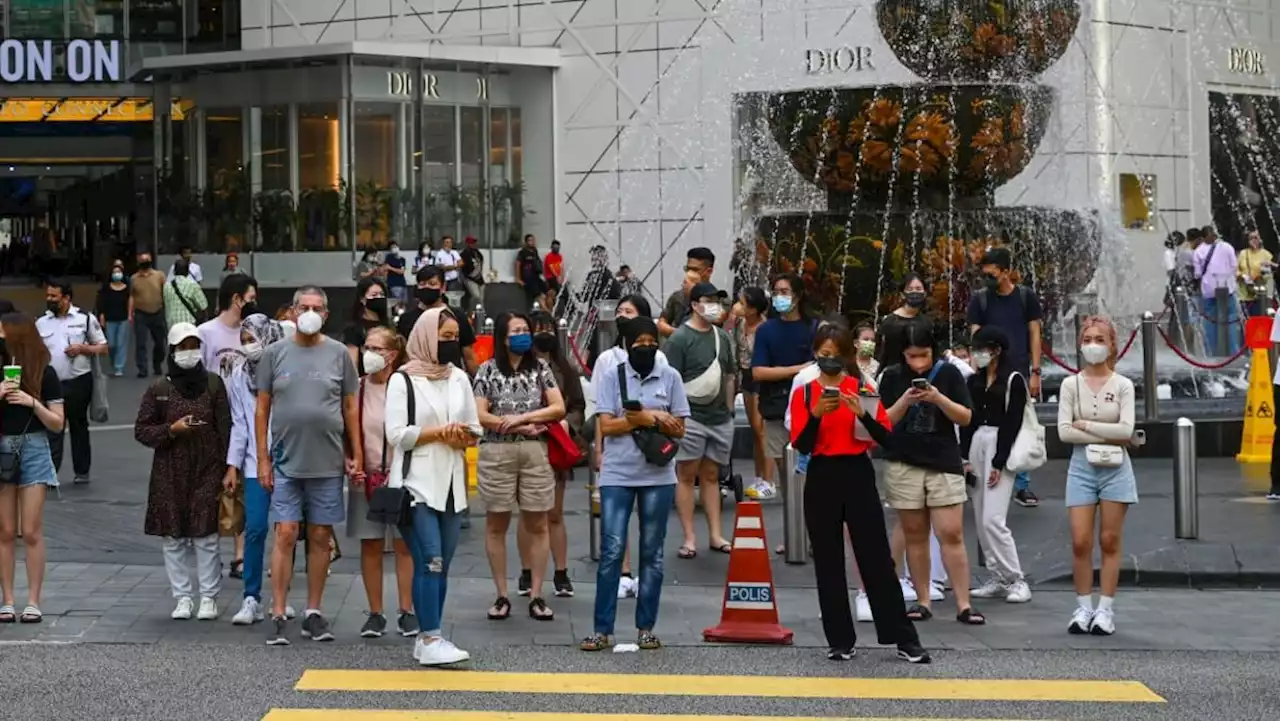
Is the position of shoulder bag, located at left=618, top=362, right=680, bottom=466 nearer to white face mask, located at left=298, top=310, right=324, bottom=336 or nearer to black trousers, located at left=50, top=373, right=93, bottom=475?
white face mask, located at left=298, top=310, right=324, bottom=336

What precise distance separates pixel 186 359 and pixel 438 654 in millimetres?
2364

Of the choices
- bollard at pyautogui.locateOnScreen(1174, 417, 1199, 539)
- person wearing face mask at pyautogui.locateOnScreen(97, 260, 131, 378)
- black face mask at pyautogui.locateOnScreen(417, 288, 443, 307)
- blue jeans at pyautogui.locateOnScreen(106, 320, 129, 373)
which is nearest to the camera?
bollard at pyautogui.locateOnScreen(1174, 417, 1199, 539)

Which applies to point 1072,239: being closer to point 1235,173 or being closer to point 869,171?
point 869,171

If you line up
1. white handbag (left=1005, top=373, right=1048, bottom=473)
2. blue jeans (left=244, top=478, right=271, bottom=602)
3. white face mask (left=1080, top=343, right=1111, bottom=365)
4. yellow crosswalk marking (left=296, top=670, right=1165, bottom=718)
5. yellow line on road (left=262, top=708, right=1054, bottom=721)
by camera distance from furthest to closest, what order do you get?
white handbag (left=1005, top=373, right=1048, bottom=473), blue jeans (left=244, top=478, right=271, bottom=602), white face mask (left=1080, top=343, right=1111, bottom=365), yellow crosswalk marking (left=296, top=670, right=1165, bottom=718), yellow line on road (left=262, top=708, right=1054, bottom=721)

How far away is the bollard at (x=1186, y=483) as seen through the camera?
40.8ft

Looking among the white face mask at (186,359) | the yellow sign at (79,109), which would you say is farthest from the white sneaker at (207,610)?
the yellow sign at (79,109)

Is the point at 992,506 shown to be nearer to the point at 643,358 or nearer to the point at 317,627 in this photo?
the point at 643,358

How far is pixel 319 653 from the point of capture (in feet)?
32.0

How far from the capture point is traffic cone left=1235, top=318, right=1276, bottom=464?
16.3 meters

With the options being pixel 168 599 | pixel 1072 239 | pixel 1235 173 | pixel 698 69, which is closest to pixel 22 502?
pixel 168 599

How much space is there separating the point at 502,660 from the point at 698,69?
2767 centimetres

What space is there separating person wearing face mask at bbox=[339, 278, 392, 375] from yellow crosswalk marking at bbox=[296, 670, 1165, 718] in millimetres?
3113

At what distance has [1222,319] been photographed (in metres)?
25.3

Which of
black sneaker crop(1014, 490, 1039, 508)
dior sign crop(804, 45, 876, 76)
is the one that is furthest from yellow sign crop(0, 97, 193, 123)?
black sneaker crop(1014, 490, 1039, 508)
